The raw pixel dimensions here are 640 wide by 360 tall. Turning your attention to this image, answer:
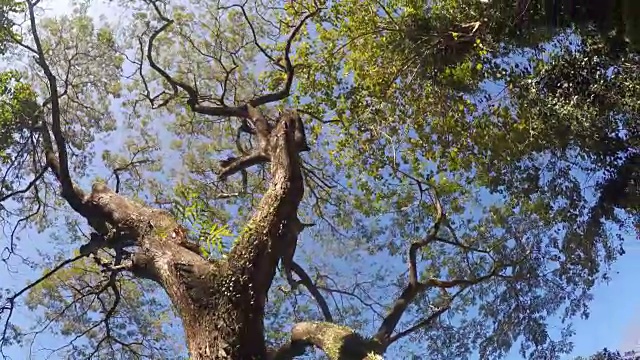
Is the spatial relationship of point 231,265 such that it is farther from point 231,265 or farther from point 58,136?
point 58,136

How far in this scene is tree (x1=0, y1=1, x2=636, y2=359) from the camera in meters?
7.34

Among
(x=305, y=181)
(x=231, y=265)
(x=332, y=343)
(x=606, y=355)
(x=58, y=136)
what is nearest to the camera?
(x=332, y=343)

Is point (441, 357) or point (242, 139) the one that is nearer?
point (441, 357)

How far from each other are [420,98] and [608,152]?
249 centimetres

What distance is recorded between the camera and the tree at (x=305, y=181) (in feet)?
24.1

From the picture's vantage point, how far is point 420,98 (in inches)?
320

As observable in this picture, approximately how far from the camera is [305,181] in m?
8.95

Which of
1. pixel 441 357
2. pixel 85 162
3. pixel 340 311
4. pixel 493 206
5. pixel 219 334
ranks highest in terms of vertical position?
pixel 85 162

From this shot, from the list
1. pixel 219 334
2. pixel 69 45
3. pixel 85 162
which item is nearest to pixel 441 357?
pixel 219 334

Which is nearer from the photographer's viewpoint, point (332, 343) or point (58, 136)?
point (332, 343)

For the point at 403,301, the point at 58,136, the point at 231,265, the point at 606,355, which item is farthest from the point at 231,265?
the point at 606,355

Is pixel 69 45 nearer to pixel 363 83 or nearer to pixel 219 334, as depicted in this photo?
pixel 363 83

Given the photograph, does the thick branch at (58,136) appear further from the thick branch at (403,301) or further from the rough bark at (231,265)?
the thick branch at (403,301)

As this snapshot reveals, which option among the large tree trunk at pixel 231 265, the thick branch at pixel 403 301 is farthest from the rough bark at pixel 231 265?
the thick branch at pixel 403 301
